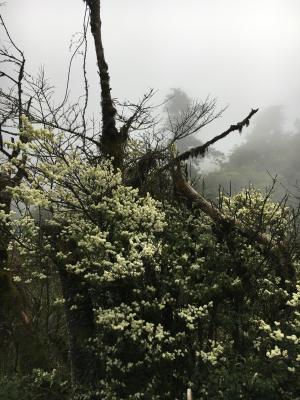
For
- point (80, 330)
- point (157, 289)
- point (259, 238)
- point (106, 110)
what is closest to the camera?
point (157, 289)

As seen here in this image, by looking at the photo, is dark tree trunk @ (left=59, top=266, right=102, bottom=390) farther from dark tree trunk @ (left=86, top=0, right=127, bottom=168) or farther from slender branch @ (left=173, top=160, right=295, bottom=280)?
dark tree trunk @ (left=86, top=0, right=127, bottom=168)

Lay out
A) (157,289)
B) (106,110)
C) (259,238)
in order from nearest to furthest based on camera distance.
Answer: (157,289) → (259,238) → (106,110)

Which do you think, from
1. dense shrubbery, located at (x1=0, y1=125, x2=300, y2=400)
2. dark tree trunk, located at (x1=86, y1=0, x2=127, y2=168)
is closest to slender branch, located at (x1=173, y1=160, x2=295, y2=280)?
dense shrubbery, located at (x1=0, y1=125, x2=300, y2=400)

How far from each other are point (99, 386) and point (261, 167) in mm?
52868

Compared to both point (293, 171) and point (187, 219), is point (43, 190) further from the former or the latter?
point (293, 171)

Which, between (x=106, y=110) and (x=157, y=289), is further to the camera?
(x=106, y=110)

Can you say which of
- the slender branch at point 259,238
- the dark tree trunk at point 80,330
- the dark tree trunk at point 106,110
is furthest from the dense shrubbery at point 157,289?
the dark tree trunk at point 106,110

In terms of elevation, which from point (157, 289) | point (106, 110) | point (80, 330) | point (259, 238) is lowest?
point (80, 330)

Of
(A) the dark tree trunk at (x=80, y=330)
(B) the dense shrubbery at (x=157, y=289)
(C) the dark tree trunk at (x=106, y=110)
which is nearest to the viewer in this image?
(B) the dense shrubbery at (x=157, y=289)

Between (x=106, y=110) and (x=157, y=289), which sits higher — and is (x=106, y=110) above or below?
above

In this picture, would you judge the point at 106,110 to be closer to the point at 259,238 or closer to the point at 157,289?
the point at 259,238

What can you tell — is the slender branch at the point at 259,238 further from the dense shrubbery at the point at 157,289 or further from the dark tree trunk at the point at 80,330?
the dark tree trunk at the point at 80,330

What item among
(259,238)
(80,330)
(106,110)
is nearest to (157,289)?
(80,330)

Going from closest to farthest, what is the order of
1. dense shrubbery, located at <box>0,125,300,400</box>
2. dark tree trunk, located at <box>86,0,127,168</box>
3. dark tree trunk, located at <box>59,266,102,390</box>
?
dense shrubbery, located at <box>0,125,300,400</box> < dark tree trunk, located at <box>59,266,102,390</box> < dark tree trunk, located at <box>86,0,127,168</box>
